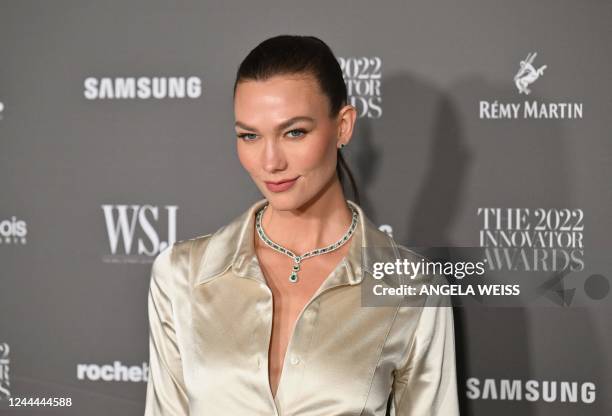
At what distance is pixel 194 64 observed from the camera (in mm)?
2012

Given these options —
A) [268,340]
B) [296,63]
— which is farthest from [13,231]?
[296,63]

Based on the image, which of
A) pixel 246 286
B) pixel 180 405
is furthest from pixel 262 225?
pixel 180 405

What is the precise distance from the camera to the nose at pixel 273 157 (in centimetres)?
136

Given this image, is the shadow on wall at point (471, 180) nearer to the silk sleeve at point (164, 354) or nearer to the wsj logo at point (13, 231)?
the silk sleeve at point (164, 354)

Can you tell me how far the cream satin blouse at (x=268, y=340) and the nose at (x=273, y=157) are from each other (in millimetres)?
232

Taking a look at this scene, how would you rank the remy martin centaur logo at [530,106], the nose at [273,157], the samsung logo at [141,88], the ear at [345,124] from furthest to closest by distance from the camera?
the samsung logo at [141,88] → the remy martin centaur logo at [530,106] → the ear at [345,124] → the nose at [273,157]

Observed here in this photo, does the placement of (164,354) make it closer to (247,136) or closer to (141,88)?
(247,136)

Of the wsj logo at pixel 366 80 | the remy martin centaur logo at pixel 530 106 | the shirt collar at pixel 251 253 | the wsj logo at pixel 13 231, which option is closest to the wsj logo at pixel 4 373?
the wsj logo at pixel 13 231

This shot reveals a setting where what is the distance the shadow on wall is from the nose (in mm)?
642

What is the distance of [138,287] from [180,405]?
59 cm

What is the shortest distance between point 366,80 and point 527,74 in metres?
0.43

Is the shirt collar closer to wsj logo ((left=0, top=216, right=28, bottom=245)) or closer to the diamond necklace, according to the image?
the diamond necklace

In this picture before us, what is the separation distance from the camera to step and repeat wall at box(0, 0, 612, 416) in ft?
6.23

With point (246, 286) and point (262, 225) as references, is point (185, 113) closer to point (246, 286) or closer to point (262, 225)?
point (262, 225)
